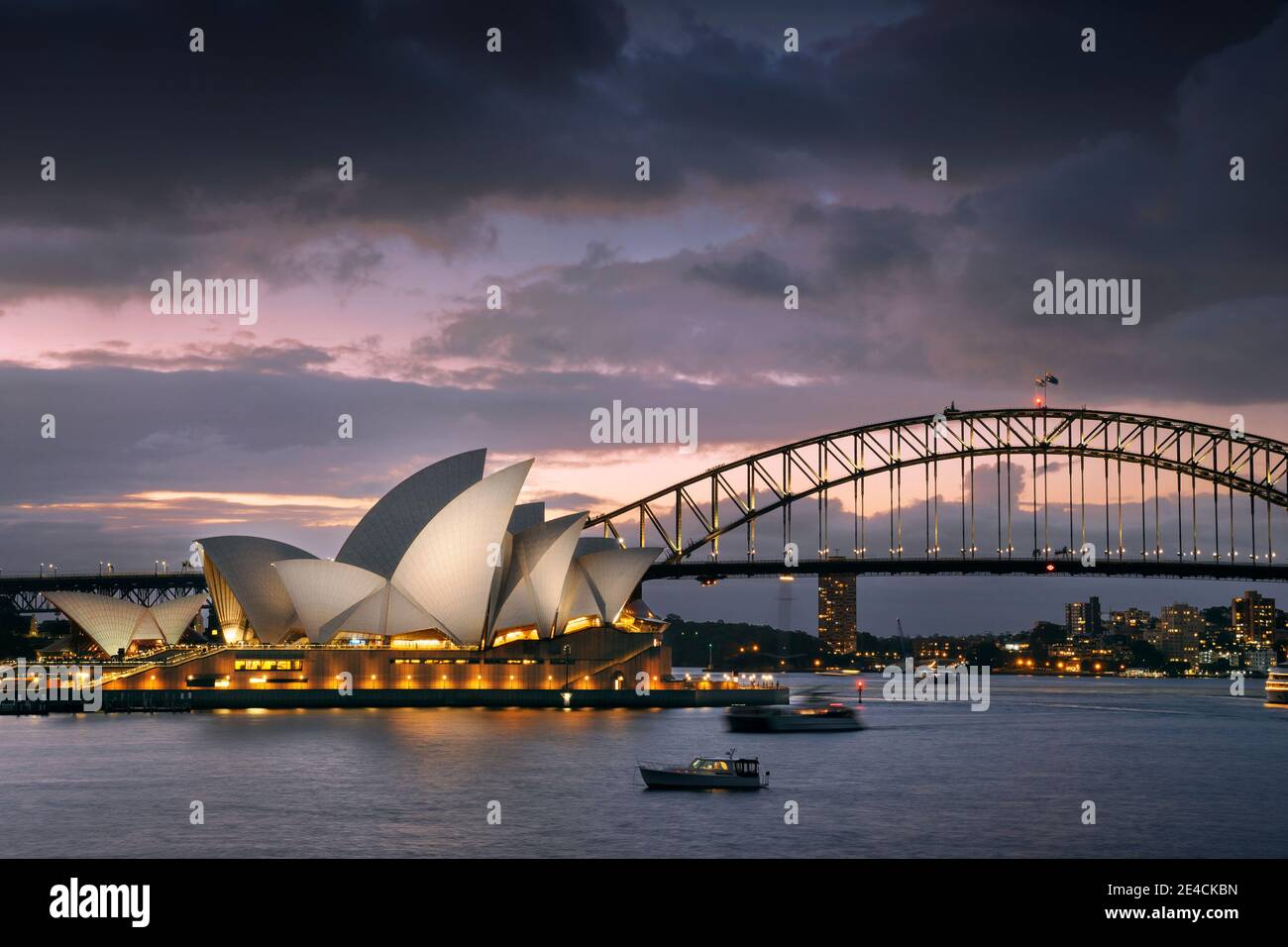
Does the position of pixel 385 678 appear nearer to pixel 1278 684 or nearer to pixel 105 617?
pixel 105 617

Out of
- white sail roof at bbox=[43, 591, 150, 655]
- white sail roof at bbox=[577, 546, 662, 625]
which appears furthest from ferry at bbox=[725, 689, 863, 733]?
white sail roof at bbox=[43, 591, 150, 655]

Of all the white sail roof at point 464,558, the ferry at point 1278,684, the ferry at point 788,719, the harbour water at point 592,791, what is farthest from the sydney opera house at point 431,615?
the ferry at point 1278,684

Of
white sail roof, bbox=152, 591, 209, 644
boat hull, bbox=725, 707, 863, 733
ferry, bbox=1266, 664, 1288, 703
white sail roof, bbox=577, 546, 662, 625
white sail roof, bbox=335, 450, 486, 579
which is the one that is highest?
white sail roof, bbox=335, 450, 486, 579

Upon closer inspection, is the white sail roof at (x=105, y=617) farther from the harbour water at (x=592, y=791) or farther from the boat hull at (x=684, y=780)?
the boat hull at (x=684, y=780)

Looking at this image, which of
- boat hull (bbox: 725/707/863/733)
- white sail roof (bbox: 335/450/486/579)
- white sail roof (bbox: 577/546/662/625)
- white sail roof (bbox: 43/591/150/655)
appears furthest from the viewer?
white sail roof (bbox: 43/591/150/655)

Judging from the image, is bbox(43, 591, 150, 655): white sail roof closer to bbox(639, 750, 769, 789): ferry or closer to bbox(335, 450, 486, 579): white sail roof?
bbox(335, 450, 486, 579): white sail roof
